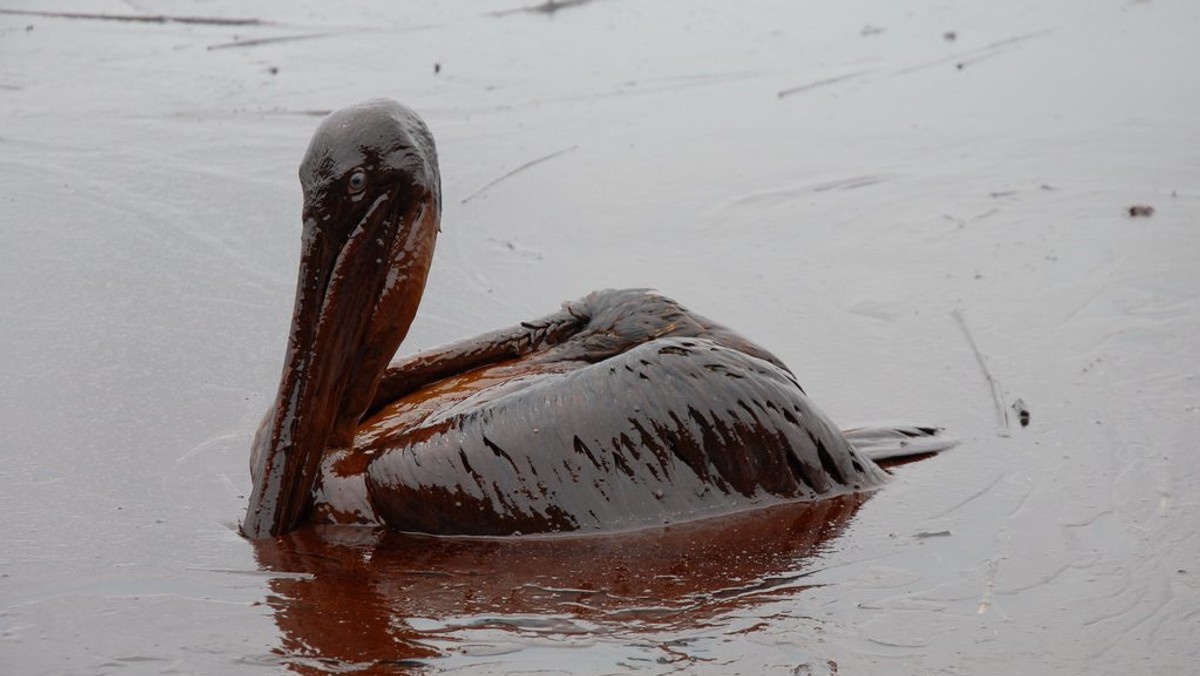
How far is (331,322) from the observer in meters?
3.77

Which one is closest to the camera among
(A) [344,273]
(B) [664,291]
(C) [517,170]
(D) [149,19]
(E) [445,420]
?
(A) [344,273]

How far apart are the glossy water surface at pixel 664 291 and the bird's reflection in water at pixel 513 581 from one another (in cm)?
1

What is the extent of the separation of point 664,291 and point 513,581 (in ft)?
8.82

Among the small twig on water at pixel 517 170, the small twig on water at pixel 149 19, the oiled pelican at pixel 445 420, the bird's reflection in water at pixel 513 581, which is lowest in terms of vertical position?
the bird's reflection in water at pixel 513 581

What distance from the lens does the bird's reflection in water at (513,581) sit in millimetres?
3301

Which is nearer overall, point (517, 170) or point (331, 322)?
point (331, 322)

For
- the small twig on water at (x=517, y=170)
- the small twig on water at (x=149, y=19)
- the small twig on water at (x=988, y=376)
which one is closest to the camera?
the small twig on water at (x=988, y=376)

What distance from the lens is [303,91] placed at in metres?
9.19

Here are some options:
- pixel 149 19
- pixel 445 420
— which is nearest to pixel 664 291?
pixel 445 420

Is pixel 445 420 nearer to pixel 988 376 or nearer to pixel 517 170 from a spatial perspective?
pixel 988 376

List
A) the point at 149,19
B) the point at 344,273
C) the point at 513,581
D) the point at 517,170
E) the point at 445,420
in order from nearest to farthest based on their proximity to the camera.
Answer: the point at 513,581 → the point at 344,273 → the point at 445,420 → the point at 517,170 → the point at 149,19

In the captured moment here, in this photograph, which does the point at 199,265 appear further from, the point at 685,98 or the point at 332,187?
the point at 685,98

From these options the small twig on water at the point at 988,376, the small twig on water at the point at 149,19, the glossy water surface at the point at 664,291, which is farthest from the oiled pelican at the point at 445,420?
the small twig on water at the point at 149,19

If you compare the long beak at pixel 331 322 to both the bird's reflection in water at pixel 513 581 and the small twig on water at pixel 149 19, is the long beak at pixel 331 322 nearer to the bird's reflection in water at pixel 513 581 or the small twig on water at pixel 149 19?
the bird's reflection in water at pixel 513 581
